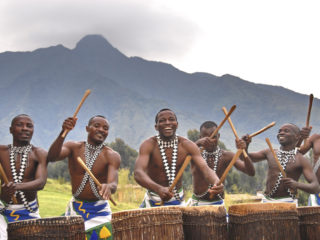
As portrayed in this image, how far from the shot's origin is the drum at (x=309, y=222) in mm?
5180

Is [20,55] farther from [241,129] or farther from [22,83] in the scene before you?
[241,129]

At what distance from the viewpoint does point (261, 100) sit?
145 metres

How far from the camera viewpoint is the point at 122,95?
162625mm

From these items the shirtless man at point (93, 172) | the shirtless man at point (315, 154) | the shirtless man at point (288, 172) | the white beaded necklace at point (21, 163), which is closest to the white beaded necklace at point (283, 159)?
the shirtless man at point (288, 172)

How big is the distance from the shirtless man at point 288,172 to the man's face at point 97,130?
8.02 feet

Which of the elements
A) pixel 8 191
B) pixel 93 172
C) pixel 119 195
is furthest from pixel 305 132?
pixel 119 195

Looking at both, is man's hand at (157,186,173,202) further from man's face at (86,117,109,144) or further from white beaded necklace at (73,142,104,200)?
man's face at (86,117,109,144)

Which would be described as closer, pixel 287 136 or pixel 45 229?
pixel 45 229

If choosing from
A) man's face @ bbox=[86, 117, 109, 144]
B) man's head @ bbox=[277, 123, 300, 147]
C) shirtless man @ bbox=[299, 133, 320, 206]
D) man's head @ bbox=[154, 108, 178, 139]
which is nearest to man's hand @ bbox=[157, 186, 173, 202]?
man's head @ bbox=[154, 108, 178, 139]

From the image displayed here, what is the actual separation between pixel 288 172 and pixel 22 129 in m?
4.47

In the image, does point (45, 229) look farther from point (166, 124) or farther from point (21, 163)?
point (166, 124)

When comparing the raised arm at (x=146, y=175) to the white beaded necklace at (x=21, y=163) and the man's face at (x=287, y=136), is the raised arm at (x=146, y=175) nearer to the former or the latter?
the white beaded necklace at (x=21, y=163)

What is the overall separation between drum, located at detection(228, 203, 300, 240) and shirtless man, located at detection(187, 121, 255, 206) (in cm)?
268

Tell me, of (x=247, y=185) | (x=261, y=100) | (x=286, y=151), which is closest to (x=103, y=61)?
(x=261, y=100)
